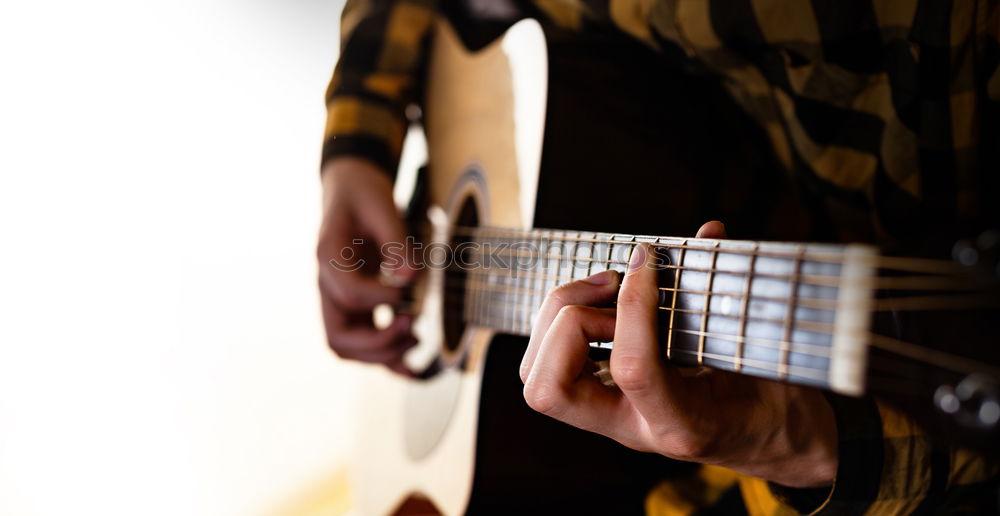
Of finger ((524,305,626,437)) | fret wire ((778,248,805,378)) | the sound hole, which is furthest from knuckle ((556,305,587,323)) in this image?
the sound hole

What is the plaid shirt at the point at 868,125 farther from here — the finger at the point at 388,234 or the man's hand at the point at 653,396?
the finger at the point at 388,234

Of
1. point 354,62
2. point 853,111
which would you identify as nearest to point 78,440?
point 354,62

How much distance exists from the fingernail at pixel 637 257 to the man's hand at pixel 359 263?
417mm

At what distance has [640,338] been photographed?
1.07 feet

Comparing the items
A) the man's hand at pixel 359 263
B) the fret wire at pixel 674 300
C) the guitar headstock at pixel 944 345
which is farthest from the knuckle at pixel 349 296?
the guitar headstock at pixel 944 345

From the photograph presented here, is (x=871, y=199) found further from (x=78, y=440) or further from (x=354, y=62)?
(x=78, y=440)

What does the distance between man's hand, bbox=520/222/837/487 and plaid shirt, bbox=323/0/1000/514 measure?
26 millimetres

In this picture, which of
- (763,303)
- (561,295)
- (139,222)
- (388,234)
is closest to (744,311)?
(763,303)

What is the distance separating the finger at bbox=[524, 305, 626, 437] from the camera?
35 cm

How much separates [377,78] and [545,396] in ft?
1.91

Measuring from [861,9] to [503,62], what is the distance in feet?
1.11

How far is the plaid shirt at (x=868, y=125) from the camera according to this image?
0.40m

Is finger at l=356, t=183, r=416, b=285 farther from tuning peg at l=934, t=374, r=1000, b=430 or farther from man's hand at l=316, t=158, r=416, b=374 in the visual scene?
tuning peg at l=934, t=374, r=1000, b=430

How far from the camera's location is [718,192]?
0.56 metres
